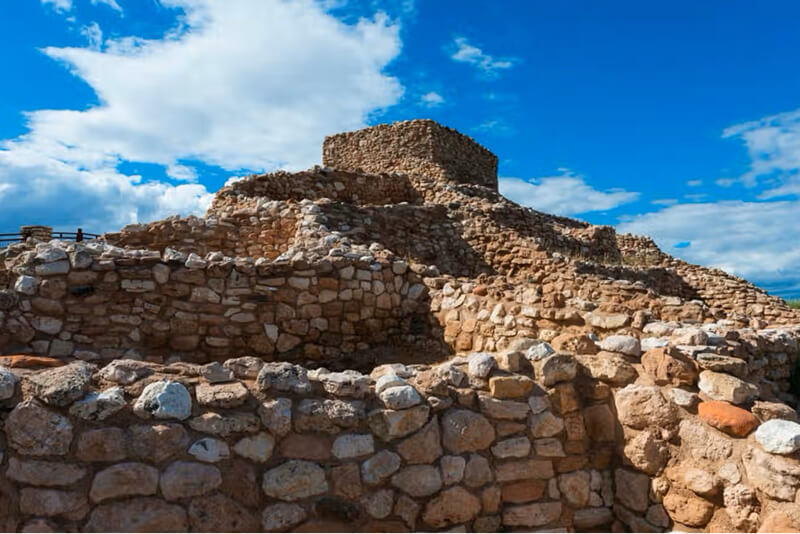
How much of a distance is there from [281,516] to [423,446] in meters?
0.84

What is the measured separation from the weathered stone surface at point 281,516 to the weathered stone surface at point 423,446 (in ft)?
2.02

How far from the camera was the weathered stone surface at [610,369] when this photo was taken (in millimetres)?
3635

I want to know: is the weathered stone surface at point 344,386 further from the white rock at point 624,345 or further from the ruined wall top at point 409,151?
the ruined wall top at point 409,151

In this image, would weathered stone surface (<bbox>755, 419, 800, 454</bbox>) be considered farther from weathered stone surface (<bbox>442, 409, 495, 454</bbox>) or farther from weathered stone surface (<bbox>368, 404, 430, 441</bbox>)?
weathered stone surface (<bbox>368, 404, 430, 441</bbox>)

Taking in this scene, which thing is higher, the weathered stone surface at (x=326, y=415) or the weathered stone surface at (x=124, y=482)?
the weathered stone surface at (x=326, y=415)

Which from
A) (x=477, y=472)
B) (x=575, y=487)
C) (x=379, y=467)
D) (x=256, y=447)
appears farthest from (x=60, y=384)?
(x=575, y=487)

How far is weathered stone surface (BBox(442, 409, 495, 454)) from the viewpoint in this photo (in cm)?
314

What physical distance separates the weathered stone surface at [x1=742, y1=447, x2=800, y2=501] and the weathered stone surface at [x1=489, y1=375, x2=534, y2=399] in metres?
1.23

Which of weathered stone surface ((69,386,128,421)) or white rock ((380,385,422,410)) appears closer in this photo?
weathered stone surface ((69,386,128,421))

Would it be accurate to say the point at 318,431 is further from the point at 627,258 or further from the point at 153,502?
the point at 627,258

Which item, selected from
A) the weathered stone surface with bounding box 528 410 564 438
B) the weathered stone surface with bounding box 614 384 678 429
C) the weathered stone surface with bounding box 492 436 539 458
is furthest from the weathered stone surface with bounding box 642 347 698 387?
the weathered stone surface with bounding box 492 436 539 458

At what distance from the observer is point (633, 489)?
336 centimetres

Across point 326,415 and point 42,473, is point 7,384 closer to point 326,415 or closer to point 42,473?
point 42,473

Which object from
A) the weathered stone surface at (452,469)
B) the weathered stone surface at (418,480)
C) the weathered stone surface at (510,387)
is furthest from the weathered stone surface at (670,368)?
the weathered stone surface at (418,480)
